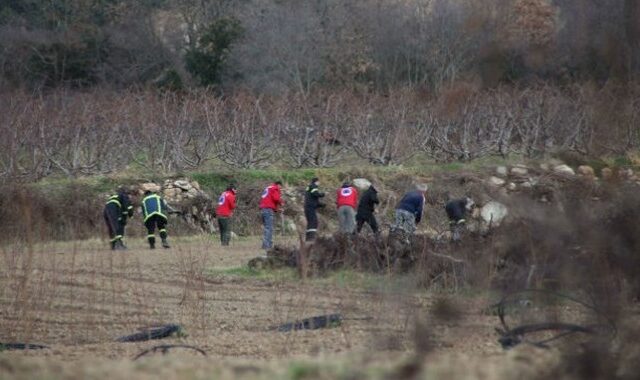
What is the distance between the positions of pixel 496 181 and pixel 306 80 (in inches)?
766

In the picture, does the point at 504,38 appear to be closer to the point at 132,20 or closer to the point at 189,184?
the point at 189,184

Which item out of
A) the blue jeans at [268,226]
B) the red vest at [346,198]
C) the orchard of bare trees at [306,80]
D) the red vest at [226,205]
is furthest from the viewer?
the red vest at [226,205]

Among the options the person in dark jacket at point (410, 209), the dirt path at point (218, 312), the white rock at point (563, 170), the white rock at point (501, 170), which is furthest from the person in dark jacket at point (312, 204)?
the white rock at point (563, 170)

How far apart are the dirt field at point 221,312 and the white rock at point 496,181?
1472 cm

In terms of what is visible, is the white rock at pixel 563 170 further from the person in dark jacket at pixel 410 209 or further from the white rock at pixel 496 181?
the white rock at pixel 496 181

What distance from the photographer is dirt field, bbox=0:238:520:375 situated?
13648 mm

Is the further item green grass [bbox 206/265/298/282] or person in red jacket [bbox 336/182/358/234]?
person in red jacket [bbox 336/182/358/234]

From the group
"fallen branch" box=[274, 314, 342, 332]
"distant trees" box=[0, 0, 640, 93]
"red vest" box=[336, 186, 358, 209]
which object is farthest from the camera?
"distant trees" box=[0, 0, 640, 93]

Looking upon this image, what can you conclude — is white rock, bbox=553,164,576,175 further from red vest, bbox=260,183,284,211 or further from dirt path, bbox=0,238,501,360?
red vest, bbox=260,183,284,211

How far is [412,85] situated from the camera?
43344mm

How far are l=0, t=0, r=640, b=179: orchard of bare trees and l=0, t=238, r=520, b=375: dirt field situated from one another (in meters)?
3.17

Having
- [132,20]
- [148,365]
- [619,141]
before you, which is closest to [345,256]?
[619,141]

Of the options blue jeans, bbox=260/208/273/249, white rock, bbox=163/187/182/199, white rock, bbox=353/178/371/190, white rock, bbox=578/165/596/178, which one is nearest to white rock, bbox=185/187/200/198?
white rock, bbox=163/187/182/199

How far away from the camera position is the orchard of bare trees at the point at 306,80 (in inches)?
768
